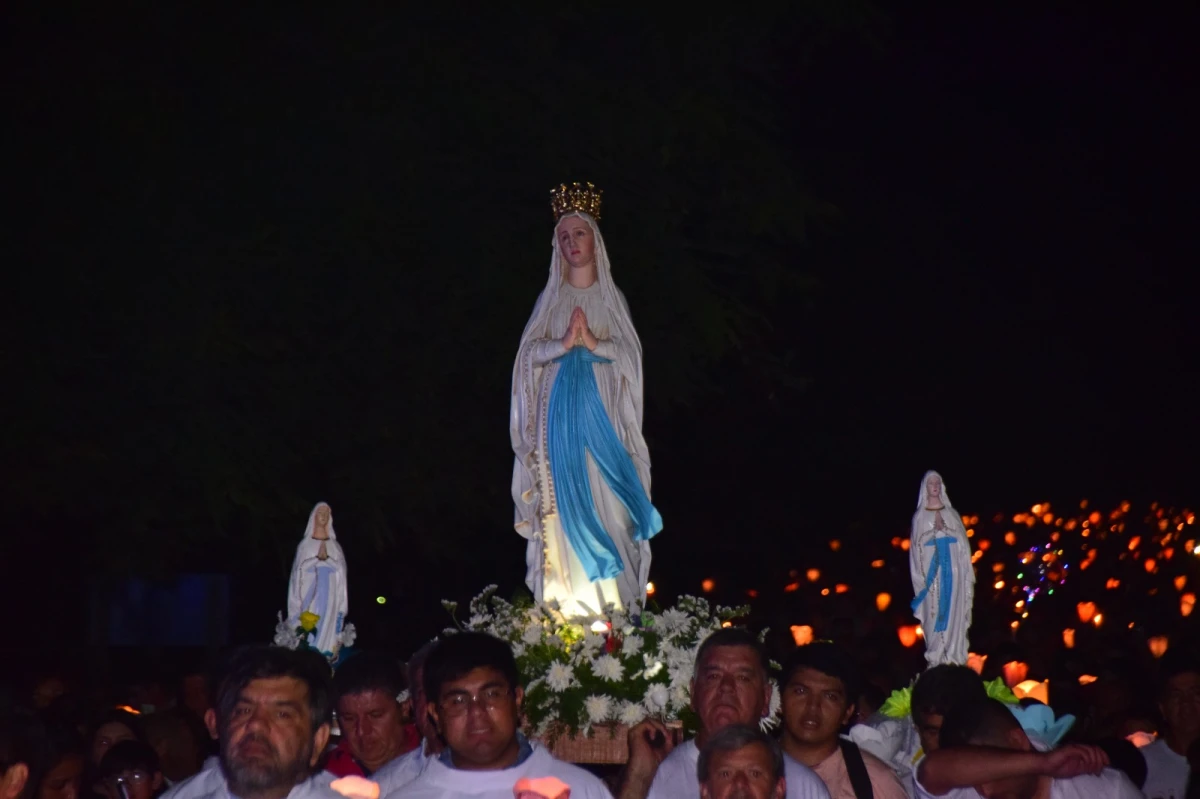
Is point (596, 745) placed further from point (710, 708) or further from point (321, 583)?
point (321, 583)

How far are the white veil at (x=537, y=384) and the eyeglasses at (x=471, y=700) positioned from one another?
4.15m

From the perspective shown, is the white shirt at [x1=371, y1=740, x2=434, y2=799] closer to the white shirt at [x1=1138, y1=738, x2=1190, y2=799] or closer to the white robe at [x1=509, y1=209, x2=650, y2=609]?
the white robe at [x1=509, y1=209, x2=650, y2=609]

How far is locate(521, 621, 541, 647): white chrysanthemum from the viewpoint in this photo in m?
7.97

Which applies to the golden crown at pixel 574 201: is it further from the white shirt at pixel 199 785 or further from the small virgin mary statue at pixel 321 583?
the white shirt at pixel 199 785

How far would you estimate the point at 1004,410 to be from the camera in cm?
2488

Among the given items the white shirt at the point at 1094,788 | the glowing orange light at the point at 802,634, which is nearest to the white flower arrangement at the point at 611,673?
the white shirt at the point at 1094,788

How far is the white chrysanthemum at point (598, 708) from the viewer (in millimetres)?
7414

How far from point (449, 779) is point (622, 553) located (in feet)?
13.6

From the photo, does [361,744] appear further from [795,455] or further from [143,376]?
[795,455]

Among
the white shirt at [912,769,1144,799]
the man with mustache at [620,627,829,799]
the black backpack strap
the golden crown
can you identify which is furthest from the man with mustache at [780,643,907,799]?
the golden crown

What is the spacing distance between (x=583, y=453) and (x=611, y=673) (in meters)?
2.14

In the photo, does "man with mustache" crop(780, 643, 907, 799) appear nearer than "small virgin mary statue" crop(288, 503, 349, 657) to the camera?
Yes

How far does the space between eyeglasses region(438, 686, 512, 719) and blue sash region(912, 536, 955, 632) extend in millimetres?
6455

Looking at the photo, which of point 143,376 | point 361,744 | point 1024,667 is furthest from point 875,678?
point 143,376
